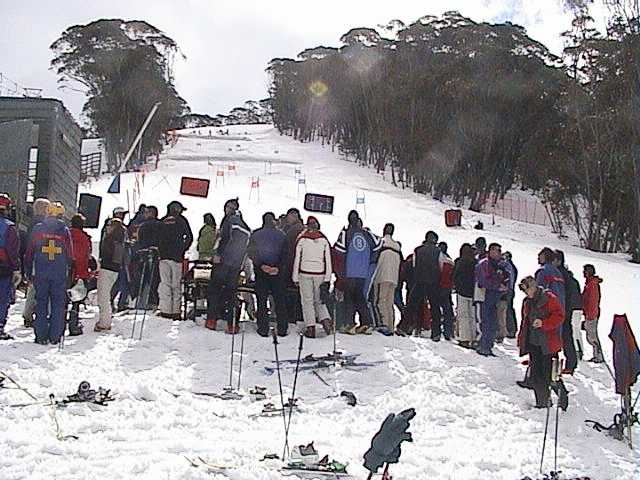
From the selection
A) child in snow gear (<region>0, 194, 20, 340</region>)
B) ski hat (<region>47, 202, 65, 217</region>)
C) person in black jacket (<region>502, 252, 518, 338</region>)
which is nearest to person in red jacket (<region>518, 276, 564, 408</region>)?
person in black jacket (<region>502, 252, 518, 338</region>)

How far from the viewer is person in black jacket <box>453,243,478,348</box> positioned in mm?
10523

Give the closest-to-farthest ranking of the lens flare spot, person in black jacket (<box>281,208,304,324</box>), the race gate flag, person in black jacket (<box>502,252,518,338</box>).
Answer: person in black jacket (<box>281,208,304,324</box>), person in black jacket (<box>502,252,518,338</box>), the race gate flag, the lens flare spot

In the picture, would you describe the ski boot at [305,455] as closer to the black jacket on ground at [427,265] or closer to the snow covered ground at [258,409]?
the snow covered ground at [258,409]

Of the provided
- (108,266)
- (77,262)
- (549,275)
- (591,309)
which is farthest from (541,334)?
(77,262)

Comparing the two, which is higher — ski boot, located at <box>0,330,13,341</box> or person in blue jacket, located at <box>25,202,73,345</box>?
person in blue jacket, located at <box>25,202,73,345</box>

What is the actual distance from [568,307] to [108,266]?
565 centimetres

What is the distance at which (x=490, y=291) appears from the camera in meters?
9.74

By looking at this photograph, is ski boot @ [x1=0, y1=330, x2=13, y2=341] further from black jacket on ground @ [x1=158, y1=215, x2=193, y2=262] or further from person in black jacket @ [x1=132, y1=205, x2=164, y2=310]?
black jacket on ground @ [x1=158, y1=215, x2=193, y2=262]

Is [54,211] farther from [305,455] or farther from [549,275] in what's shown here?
[549,275]

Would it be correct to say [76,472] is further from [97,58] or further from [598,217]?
[97,58]

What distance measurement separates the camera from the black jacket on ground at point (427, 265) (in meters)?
10.4

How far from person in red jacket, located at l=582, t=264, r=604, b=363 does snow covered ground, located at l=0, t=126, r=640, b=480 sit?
47 centimetres

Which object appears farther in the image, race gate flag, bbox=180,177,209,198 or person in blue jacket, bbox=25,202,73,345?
race gate flag, bbox=180,177,209,198

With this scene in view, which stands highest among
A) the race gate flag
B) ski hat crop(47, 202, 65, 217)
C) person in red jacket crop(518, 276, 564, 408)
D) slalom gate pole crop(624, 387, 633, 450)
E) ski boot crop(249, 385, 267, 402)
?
the race gate flag
